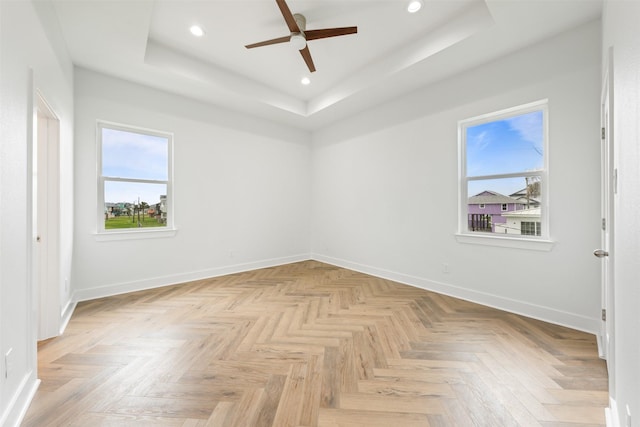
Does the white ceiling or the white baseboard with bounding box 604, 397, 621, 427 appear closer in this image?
the white baseboard with bounding box 604, 397, 621, 427

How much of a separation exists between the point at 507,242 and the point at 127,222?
16.0 ft

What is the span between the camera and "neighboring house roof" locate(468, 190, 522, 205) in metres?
3.07

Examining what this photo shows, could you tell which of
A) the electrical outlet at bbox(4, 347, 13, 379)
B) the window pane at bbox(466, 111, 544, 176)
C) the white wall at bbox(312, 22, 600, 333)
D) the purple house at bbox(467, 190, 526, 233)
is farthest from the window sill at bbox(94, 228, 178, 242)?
the window pane at bbox(466, 111, 544, 176)

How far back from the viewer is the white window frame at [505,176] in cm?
272

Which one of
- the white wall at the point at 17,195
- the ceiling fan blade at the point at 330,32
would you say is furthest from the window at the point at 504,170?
the white wall at the point at 17,195

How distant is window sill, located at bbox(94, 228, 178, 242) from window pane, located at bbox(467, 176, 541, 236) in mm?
4257

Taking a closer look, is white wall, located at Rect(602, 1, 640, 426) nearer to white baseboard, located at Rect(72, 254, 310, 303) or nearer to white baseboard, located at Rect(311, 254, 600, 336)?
white baseboard, located at Rect(311, 254, 600, 336)

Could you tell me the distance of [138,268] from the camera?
3678mm

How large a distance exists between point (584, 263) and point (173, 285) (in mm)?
4943

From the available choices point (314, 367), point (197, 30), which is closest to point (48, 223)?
point (197, 30)

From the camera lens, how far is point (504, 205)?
3086 millimetres

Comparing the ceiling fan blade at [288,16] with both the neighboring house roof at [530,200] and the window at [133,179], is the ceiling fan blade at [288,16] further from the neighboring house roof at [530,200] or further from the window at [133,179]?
the neighboring house roof at [530,200]

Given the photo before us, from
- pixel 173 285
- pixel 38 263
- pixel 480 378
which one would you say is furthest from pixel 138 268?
pixel 480 378

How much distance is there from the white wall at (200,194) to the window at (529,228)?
381cm
